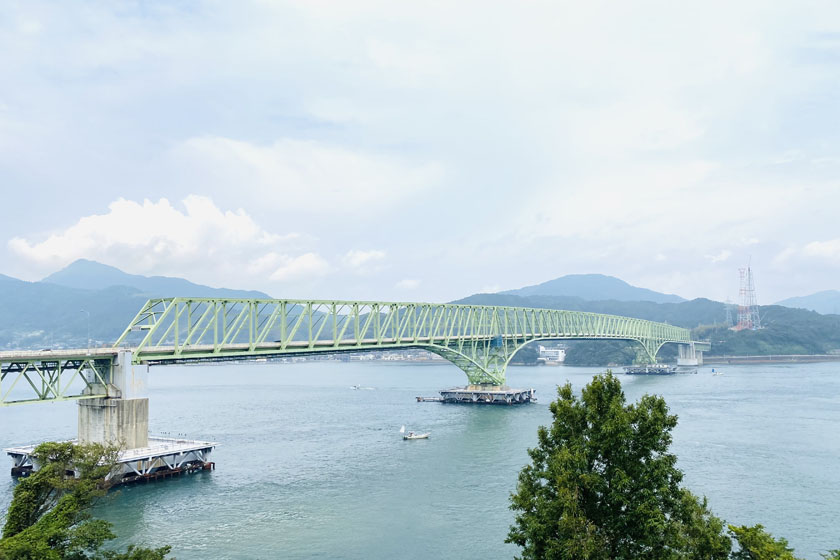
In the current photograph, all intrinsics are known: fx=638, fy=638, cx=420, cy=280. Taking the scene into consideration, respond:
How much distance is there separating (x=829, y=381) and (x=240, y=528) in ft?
446

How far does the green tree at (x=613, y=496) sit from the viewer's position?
732 inches

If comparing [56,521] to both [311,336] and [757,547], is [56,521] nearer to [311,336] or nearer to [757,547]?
[757,547]

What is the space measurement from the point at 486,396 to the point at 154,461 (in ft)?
204

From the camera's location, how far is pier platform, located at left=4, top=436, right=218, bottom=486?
4750 cm

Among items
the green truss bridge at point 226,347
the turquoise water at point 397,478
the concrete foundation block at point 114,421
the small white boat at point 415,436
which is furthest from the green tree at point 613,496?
the small white boat at point 415,436

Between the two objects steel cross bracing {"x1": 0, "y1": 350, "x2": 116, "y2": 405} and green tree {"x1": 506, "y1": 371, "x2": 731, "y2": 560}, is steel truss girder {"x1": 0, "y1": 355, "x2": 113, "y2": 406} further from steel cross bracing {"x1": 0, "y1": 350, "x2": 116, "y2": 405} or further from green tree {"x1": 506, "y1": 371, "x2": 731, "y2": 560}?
green tree {"x1": 506, "y1": 371, "x2": 731, "y2": 560}

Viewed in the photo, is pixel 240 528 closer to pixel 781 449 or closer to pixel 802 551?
pixel 802 551

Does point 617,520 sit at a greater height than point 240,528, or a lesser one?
greater

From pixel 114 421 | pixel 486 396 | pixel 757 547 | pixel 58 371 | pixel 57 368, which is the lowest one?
pixel 486 396

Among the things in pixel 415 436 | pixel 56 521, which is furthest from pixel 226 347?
pixel 56 521

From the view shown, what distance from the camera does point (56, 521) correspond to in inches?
832

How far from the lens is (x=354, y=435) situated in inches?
2768

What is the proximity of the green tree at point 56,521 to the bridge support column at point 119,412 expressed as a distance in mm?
26535

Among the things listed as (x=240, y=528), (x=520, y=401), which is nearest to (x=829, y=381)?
(x=520, y=401)
